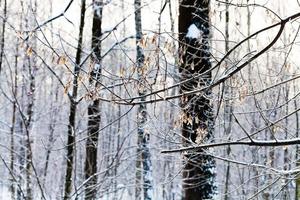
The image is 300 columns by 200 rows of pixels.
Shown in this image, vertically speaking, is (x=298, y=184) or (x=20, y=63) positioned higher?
(x=20, y=63)

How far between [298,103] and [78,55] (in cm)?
417

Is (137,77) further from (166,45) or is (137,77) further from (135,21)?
(135,21)

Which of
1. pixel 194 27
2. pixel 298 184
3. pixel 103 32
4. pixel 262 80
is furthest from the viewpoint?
pixel 298 184

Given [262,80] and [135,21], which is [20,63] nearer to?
[135,21]

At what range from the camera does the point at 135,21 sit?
11.7 m

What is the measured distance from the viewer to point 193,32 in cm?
645

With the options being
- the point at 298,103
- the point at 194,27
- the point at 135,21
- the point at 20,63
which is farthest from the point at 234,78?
the point at 20,63

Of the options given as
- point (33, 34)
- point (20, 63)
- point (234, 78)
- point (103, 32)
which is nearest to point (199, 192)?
point (234, 78)

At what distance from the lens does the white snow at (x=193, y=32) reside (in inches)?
245

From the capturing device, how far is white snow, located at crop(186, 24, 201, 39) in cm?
623

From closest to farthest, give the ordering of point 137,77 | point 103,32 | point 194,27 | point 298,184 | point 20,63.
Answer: point 137,77 → point 194,27 → point 103,32 → point 298,184 → point 20,63

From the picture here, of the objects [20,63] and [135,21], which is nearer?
[135,21]

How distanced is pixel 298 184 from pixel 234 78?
7.62m

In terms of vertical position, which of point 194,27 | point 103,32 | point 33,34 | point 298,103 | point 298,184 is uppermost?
point 103,32
